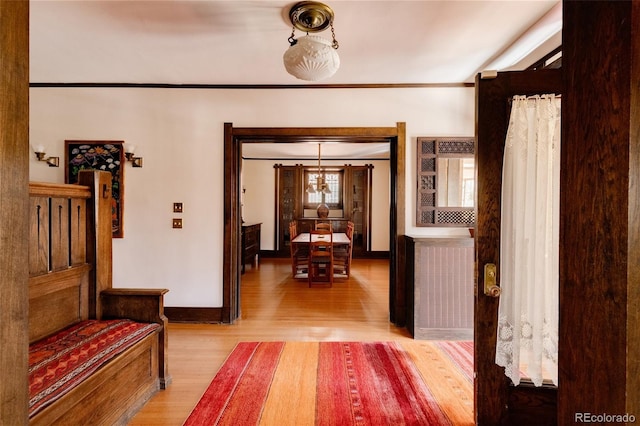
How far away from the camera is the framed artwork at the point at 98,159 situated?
331 cm

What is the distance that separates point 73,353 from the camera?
1.58 meters

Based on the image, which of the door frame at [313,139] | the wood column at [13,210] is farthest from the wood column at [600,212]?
the door frame at [313,139]

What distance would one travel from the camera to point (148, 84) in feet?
10.9

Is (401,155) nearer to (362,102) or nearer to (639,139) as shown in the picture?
(362,102)

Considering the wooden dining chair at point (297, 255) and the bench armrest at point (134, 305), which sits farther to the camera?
the wooden dining chair at point (297, 255)

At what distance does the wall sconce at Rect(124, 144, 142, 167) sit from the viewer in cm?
326

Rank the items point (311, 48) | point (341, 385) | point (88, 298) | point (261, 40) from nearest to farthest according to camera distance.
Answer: point (311, 48)
point (88, 298)
point (341, 385)
point (261, 40)

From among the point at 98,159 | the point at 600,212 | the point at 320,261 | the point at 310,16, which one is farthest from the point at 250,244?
the point at 600,212

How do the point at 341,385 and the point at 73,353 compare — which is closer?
the point at 73,353

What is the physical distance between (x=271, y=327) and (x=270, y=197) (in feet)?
16.0

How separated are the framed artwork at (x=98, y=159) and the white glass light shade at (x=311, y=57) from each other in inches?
94.3

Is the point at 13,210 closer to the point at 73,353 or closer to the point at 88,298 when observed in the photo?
the point at 73,353

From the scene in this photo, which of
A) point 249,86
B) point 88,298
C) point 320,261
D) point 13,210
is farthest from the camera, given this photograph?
point 320,261

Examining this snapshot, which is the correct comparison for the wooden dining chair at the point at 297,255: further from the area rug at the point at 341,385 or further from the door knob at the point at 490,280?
the door knob at the point at 490,280
